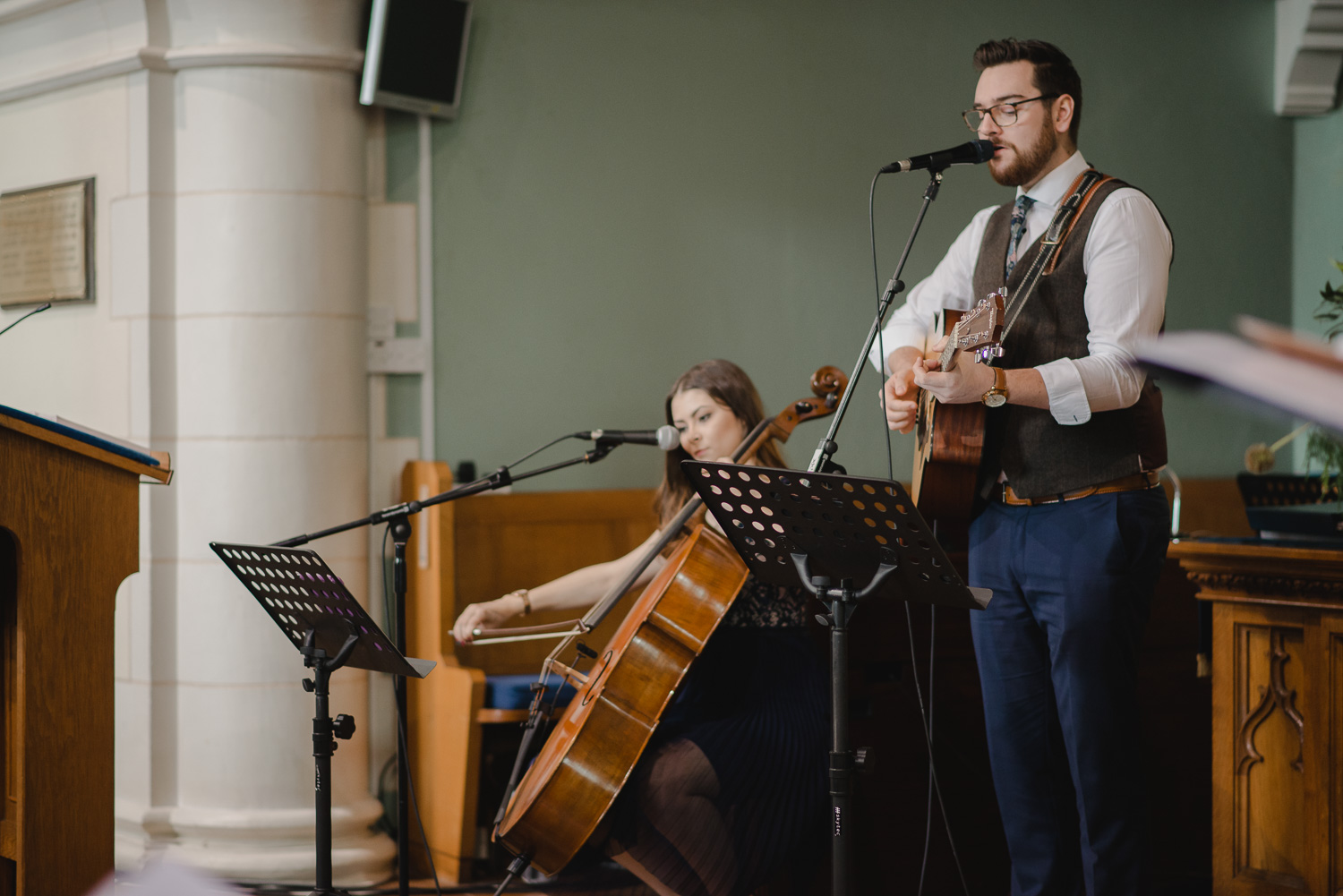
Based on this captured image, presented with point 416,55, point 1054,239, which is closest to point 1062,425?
point 1054,239

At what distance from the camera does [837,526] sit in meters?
1.84

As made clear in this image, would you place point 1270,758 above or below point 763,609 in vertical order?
below

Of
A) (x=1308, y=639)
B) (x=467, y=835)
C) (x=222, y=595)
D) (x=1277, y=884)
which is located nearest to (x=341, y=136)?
(x=222, y=595)

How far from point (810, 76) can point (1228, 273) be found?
186cm

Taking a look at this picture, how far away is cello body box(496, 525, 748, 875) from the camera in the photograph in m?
2.26

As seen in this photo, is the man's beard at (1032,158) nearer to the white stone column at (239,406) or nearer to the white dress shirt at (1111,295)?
the white dress shirt at (1111,295)

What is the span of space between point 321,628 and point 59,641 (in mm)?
469

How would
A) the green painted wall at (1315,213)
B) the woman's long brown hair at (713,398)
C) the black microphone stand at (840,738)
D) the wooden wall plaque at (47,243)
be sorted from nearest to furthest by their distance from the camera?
the black microphone stand at (840,738) → the woman's long brown hair at (713,398) → the wooden wall plaque at (47,243) → the green painted wall at (1315,213)

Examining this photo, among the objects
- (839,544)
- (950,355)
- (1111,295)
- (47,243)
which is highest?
(47,243)

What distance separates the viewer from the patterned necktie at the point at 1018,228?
2367mm

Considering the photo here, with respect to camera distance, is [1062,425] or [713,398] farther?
[713,398]

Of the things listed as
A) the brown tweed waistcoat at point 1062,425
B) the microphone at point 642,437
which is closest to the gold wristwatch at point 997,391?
the brown tweed waistcoat at point 1062,425

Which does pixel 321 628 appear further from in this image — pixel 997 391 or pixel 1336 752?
pixel 1336 752

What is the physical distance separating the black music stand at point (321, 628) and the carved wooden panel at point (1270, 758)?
66.7 inches
